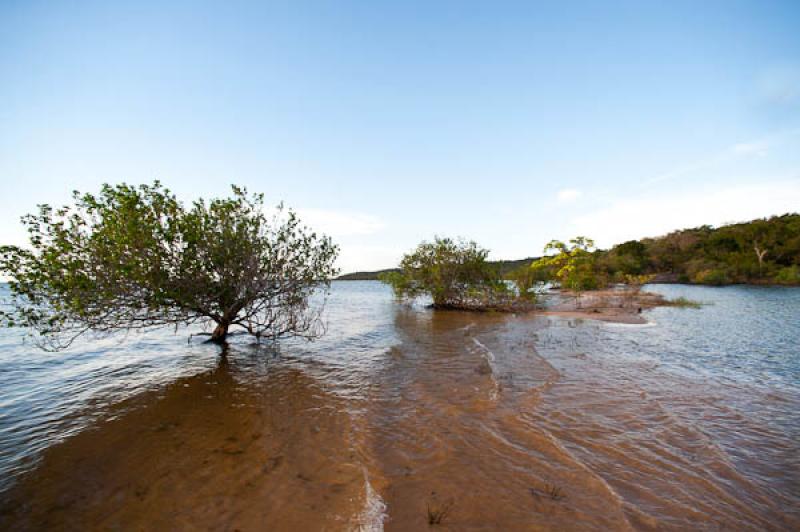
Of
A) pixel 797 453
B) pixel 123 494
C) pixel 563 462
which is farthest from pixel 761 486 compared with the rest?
pixel 123 494

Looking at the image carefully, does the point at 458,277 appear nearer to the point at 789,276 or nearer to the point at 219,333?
the point at 219,333

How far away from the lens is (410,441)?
6.57 metres

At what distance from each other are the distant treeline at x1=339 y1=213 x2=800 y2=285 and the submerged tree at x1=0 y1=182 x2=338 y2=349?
4505 cm

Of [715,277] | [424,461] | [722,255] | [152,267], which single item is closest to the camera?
[424,461]

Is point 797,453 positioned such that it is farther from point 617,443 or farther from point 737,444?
point 617,443

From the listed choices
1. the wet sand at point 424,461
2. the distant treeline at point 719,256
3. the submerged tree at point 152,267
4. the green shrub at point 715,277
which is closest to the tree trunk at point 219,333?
the submerged tree at point 152,267

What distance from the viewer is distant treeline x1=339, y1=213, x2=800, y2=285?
5666 centimetres

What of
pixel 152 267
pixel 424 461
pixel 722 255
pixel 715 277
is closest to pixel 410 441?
pixel 424 461

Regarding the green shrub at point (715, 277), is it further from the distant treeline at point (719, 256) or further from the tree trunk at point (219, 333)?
the tree trunk at point (219, 333)

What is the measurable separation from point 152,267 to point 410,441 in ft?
32.0

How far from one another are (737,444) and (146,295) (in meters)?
15.6

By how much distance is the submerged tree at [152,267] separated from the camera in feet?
30.9

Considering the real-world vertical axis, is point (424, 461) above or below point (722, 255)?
below

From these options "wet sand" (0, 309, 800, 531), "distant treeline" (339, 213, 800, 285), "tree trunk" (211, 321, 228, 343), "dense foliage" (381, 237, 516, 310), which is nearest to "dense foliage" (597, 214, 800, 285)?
"distant treeline" (339, 213, 800, 285)
